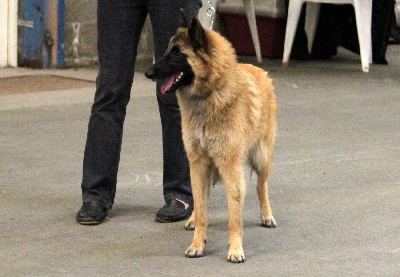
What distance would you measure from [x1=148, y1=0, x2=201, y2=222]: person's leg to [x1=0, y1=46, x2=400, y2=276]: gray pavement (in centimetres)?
15

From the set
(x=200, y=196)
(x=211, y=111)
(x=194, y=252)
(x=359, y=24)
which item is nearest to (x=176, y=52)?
(x=211, y=111)

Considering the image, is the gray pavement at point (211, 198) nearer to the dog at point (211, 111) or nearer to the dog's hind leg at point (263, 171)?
the dog's hind leg at point (263, 171)

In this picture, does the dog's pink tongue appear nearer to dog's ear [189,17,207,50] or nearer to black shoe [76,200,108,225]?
dog's ear [189,17,207,50]

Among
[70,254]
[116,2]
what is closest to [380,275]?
[70,254]

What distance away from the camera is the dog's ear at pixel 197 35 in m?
4.17

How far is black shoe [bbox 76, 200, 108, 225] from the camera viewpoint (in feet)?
16.0

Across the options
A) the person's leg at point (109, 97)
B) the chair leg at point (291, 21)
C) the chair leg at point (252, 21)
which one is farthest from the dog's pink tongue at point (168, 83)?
the chair leg at point (252, 21)

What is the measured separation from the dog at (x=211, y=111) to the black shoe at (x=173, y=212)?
18.2 inches

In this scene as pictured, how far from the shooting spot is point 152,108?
26.7 ft

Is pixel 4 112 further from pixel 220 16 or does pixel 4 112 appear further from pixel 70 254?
pixel 220 16

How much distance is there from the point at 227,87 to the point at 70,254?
1.08m

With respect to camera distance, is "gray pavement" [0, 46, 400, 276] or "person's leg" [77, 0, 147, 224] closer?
"gray pavement" [0, 46, 400, 276]

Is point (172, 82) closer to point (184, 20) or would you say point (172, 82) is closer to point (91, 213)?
point (184, 20)

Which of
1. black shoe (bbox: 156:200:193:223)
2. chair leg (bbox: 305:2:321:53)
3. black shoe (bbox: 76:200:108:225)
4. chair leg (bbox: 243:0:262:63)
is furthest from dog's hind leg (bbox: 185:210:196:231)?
chair leg (bbox: 305:2:321:53)
